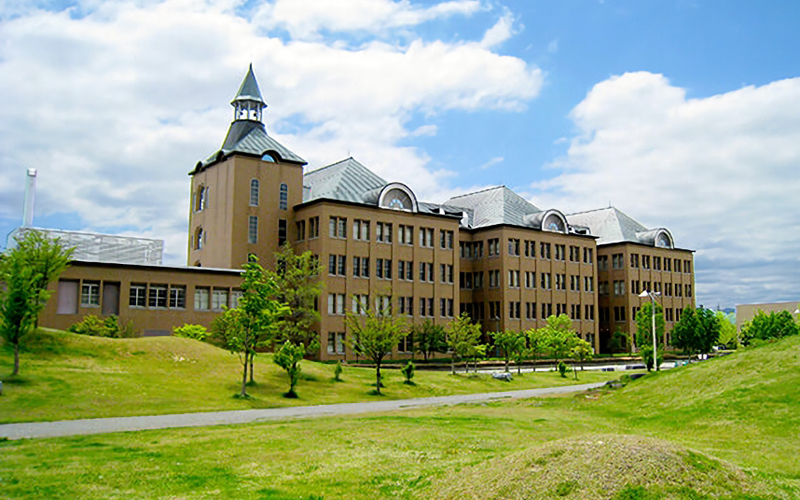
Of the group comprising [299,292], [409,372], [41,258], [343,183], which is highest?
[343,183]

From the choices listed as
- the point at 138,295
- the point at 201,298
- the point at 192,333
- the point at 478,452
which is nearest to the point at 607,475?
the point at 478,452

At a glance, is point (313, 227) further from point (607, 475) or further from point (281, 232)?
point (607, 475)

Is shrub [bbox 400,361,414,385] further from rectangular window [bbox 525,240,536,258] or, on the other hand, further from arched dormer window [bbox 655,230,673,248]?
arched dormer window [bbox 655,230,673,248]

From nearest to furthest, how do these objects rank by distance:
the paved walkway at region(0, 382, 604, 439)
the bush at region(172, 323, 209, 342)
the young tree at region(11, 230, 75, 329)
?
the paved walkway at region(0, 382, 604, 439)
the young tree at region(11, 230, 75, 329)
the bush at region(172, 323, 209, 342)

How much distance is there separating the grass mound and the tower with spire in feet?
160

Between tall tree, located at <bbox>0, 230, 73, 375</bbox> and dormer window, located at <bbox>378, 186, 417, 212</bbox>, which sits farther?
dormer window, located at <bbox>378, 186, 417, 212</bbox>

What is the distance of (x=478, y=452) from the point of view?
48.5 ft

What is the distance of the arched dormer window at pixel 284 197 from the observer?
61750 millimetres

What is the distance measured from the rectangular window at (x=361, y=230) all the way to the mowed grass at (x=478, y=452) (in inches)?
1431

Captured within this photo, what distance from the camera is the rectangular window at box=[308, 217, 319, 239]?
196 ft

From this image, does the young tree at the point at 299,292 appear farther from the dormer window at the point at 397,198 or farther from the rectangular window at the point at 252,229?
the dormer window at the point at 397,198

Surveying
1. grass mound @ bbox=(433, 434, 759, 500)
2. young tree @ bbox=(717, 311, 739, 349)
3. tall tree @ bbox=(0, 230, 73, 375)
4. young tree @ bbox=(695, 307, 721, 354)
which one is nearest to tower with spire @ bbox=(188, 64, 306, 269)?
tall tree @ bbox=(0, 230, 73, 375)

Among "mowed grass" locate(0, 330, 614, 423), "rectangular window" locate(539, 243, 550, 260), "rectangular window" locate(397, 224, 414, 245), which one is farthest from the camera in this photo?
"rectangular window" locate(539, 243, 550, 260)

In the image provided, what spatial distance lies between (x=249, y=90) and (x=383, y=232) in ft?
60.4
